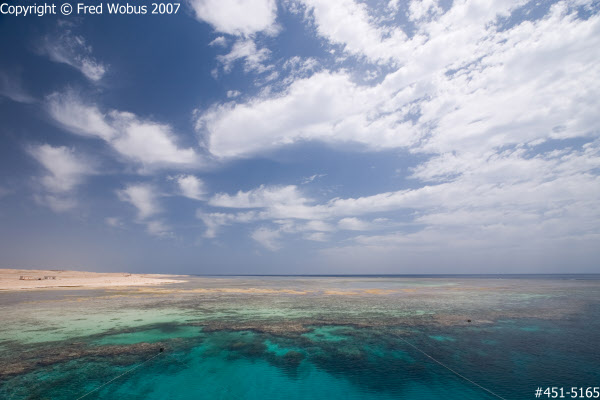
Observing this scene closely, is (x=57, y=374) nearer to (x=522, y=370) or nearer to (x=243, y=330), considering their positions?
(x=243, y=330)

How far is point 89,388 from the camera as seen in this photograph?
9742mm

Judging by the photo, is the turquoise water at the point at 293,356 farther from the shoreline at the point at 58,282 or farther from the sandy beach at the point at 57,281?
the sandy beach at the point at 57,281

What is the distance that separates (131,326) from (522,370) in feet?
73.5

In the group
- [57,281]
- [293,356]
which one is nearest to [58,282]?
[57,281]

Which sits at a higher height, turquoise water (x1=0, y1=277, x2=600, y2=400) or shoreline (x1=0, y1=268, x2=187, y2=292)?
turquoise water (x1=0, y1=277, x2=600, y2=400)

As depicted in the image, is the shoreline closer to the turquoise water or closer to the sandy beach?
the sandy beach

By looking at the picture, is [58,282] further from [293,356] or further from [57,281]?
[293,356]

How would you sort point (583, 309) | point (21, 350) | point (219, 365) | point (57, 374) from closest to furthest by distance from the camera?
point (57, 374), point (219, 365), point (21, 350), point (583, 309)

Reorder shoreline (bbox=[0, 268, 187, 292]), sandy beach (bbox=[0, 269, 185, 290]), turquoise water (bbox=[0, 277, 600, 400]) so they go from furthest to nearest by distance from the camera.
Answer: sandy beach (bbox=[0, 269, 185, 290])
shoreline (bbox=[0, 268, 187, 292])
turquoise water (bbox=[0, 277, 600, 400])

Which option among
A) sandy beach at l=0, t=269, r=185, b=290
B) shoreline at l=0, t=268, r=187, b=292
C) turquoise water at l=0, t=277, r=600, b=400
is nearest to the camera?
turquoise water at l=0, t=277, r=600, b=400

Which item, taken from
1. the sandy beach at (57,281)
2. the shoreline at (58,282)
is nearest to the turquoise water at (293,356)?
the shoreline at (58,282)

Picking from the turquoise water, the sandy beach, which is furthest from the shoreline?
the turquoise water

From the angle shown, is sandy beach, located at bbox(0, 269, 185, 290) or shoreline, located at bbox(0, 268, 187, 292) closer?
shoreline, located at bbox(0, 268, 187, 292)

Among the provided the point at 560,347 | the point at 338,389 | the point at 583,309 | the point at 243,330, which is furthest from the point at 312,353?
the point at 583,309
